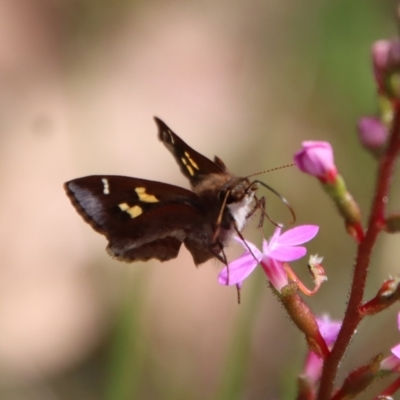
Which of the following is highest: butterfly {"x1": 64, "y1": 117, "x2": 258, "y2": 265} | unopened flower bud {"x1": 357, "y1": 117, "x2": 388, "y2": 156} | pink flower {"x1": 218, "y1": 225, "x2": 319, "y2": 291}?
unopened flower bud {"x1": 357, "y1": 117, "x2": 388, "y2": 156}

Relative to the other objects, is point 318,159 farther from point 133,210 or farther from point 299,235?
point 133,210

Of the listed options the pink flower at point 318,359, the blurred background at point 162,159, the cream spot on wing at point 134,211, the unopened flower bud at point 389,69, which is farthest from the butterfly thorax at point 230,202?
the blurred background at point 162,159

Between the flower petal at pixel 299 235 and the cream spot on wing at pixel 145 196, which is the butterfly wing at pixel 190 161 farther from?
the flower petal at pixel 299 235

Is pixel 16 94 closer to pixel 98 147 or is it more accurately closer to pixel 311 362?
pixel 98 147

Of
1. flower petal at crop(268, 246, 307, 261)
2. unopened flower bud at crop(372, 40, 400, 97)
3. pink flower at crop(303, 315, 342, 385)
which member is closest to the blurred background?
pink flower at crop(303, 315, 342, 385)

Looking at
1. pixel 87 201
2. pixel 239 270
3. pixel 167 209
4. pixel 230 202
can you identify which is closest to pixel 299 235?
pixel 239 270

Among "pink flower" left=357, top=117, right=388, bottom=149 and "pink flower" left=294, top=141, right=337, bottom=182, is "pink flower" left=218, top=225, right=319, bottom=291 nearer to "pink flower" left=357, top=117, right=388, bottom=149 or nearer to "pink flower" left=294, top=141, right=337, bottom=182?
"pink flower" left=294, top=141, right=337, bottom=182
